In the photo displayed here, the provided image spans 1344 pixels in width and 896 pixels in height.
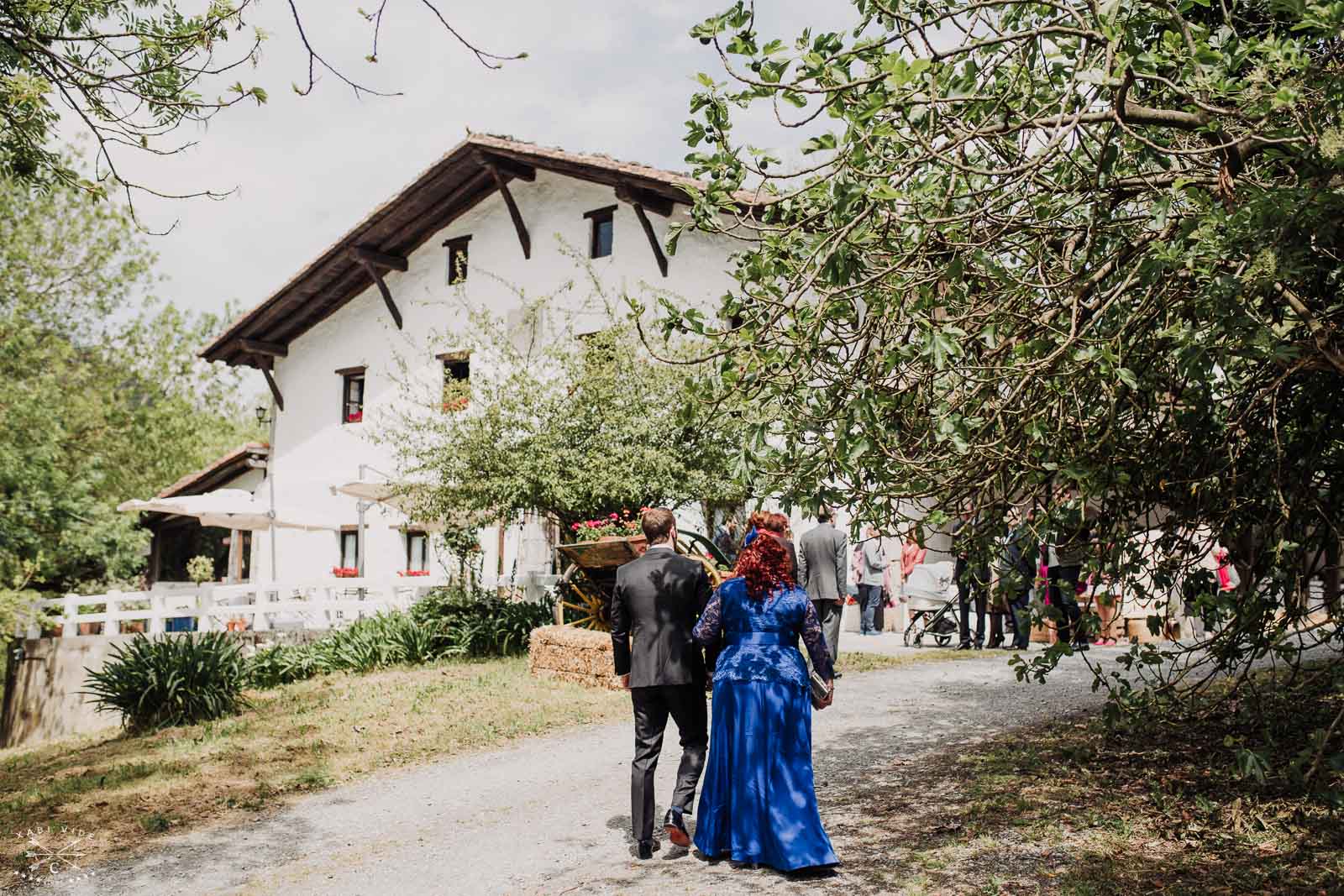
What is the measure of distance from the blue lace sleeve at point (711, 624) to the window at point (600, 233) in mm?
16617

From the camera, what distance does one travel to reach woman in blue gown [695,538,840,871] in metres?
5.38

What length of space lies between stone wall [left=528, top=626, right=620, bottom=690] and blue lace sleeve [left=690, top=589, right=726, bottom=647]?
5.76 m

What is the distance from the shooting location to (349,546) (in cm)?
2583

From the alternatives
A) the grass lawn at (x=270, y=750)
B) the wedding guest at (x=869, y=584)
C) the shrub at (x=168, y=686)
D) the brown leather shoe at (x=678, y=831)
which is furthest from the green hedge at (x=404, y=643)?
the brown leather shoe at (x=678, y=831)

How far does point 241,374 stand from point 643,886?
46850mm

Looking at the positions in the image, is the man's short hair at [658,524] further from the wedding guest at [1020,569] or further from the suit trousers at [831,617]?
the suit trousers at [831,617]

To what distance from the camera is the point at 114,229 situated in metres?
29.2

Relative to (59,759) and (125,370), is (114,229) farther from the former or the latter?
(59,759)

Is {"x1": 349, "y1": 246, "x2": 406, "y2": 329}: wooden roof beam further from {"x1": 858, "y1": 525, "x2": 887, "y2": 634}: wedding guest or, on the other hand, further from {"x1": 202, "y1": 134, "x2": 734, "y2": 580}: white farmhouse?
{"x1": 858, "y1": 525, "x2": 887, "y2": 634}: wedding guest

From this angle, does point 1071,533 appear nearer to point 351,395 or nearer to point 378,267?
point 378,267

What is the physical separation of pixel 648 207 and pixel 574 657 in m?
10.8

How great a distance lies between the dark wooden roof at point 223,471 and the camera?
91.5 ft

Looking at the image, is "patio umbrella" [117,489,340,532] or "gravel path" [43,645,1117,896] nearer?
"gravel path" [43,645,1117,896]

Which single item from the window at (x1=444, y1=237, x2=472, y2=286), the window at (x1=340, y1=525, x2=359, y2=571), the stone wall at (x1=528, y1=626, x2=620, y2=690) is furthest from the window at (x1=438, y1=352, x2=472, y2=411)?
the window at (x1=340, y1=525, x2=359, y2=571)
